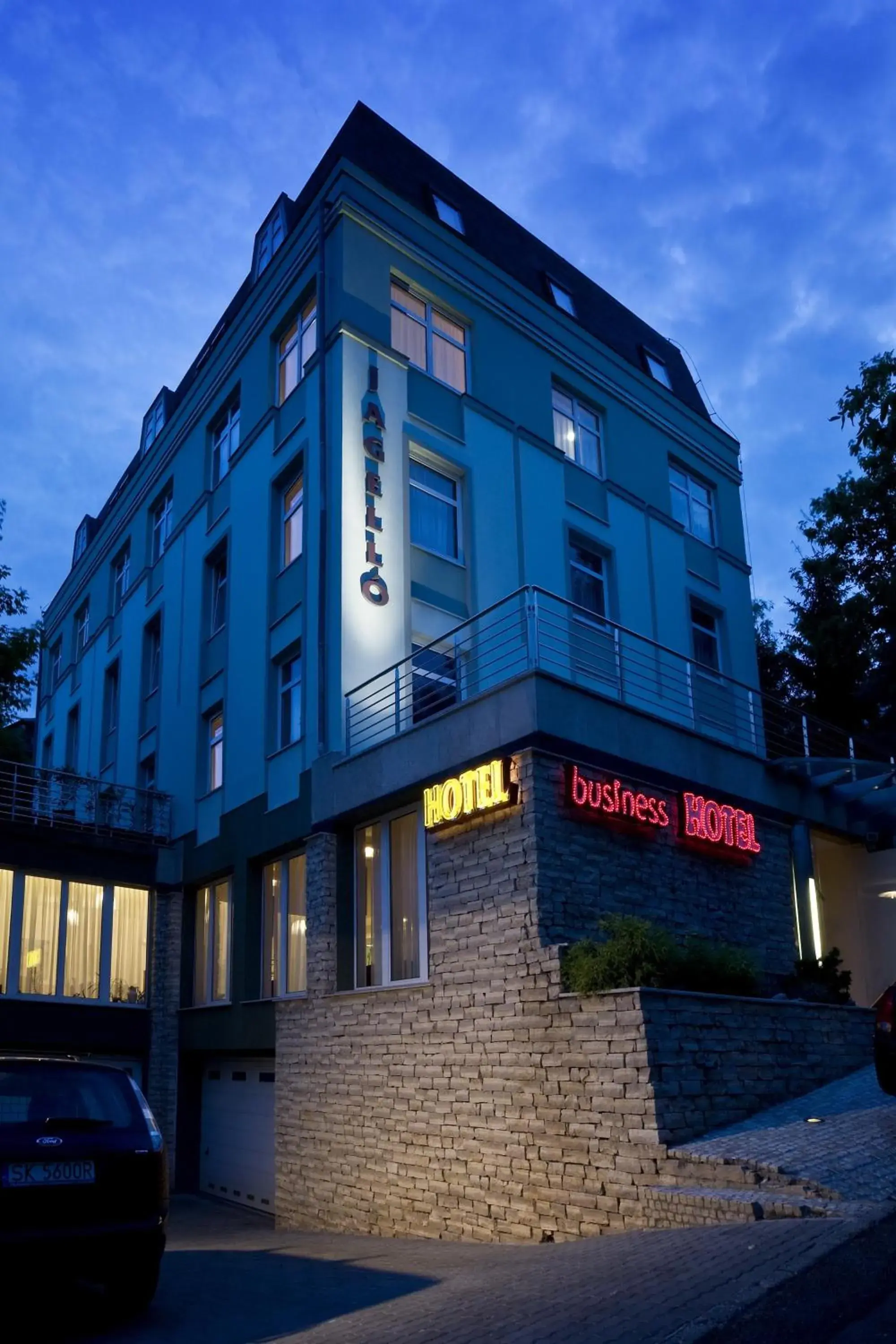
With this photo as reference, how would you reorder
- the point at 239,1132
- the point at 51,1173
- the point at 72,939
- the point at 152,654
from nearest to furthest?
1. the point at 51,1173
2. the point at 239,1132
3. the point at 72,939
4. the point at 152,654

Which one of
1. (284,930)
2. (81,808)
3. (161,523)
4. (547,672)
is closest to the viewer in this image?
(547,672)

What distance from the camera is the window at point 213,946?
1877cm

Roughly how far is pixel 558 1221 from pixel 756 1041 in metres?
2.60

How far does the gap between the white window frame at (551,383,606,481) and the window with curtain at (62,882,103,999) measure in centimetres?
1116

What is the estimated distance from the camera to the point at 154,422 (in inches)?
1115

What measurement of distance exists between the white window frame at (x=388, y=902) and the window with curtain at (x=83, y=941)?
627 centimetres

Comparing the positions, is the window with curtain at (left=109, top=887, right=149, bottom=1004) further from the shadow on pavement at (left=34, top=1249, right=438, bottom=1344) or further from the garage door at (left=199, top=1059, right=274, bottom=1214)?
the shadow on pavement at (left=34, top=1249, right=438, bottom=1344)

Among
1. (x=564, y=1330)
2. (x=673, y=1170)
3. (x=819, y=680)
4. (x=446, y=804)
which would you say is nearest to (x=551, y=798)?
(x=446, y=804)

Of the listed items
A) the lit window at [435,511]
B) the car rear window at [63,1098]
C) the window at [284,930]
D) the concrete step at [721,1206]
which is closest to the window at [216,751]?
the window at [284,930]

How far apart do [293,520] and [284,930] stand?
21.1 feet

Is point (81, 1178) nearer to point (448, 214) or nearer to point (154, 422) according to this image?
point (448, 214)

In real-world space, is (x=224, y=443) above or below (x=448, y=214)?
below

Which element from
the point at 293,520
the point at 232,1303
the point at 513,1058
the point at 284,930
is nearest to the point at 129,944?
the point at 284,930

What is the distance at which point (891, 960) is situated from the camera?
1792cm
